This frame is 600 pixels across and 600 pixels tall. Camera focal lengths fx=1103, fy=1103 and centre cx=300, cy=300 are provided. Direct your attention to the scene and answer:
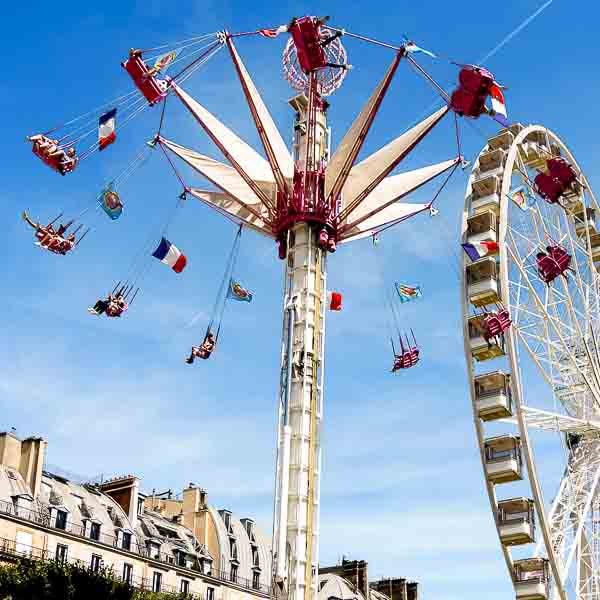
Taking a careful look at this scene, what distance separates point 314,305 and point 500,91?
12469 mm

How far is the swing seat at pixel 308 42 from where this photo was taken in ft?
155

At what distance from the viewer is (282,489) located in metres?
45.3

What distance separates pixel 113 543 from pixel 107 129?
102 feet

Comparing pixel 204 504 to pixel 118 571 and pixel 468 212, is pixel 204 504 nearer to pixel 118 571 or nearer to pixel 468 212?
pixel 118 571

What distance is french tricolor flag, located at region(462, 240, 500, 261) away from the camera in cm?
4856

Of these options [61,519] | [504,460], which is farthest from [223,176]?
[61,519]

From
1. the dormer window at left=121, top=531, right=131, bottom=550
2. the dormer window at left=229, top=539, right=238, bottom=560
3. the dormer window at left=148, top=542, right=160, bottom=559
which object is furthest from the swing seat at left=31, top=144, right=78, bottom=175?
the dormer window at left=229, top=539, right=238, bottom=560

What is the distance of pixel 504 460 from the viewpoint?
4584 cm

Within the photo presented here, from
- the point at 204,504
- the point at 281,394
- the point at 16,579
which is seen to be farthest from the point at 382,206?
the point at 204,504

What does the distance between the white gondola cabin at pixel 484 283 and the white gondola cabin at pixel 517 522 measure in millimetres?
8667

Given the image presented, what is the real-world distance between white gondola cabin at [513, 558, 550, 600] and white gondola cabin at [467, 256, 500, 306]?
11.0 meters

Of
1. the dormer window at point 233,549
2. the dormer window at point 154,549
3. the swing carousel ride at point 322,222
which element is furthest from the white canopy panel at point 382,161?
the dormer window at point 233,549

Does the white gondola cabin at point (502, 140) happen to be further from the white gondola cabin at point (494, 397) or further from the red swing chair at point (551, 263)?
the white gondola cabin at point (494, 397)

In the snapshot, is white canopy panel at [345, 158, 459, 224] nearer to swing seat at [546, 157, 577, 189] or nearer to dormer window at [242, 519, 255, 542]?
swing seat at [546, 157, 577, 189]
